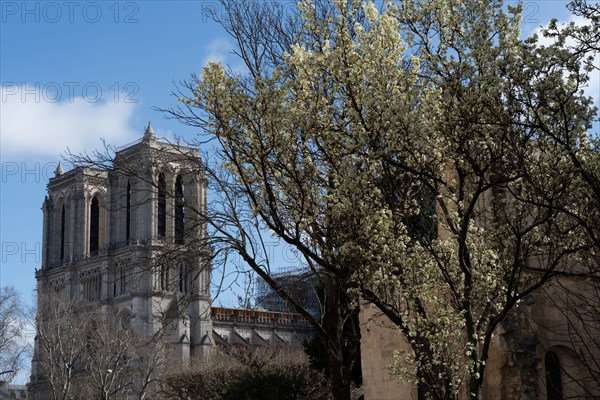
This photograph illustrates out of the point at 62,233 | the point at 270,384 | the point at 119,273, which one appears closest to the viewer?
the point at 270,384

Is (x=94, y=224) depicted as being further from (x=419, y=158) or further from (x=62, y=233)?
(x=419, y=158)

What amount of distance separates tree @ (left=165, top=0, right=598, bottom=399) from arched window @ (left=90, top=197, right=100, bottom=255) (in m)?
94.4

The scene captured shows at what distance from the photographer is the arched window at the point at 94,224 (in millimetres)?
104438

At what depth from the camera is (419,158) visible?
464 inches

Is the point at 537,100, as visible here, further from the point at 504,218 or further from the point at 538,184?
the point at 504,218

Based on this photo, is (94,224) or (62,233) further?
(62,233)

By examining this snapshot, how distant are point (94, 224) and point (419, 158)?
97207 millimetres

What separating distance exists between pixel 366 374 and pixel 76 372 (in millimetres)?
70694

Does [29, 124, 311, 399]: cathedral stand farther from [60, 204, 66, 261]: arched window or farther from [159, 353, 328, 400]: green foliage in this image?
[159, 353, 328, 400]: green foliage

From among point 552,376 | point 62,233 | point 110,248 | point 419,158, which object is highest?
point 62,233

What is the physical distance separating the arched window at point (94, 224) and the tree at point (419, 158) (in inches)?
3717

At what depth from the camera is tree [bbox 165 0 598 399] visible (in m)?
10.2

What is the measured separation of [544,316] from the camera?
1712cm

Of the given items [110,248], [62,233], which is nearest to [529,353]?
[110,248]
